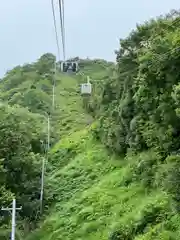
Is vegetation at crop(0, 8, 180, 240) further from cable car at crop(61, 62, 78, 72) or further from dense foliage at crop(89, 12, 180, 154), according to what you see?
cable car at crop(61, 62, 78, 72)

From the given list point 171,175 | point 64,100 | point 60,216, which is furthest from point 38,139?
point 64,100

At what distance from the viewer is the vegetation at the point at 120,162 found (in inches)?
730

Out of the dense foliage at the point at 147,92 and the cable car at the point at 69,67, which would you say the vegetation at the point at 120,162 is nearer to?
the dense foliage at the point at 147,92

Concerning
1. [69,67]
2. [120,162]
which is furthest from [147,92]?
[69,67]

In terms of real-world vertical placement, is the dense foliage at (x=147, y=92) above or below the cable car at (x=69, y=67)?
below

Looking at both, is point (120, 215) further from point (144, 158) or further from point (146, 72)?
point (146, 72)

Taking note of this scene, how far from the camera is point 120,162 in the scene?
27188 mm

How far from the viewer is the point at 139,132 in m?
24.5

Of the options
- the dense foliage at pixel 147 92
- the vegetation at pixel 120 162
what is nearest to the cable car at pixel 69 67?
the vegetation at pixel 120 162

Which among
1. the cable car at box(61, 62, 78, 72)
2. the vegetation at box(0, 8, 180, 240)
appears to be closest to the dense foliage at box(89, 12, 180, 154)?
the vegetation at box(0, 8, 180, 240)

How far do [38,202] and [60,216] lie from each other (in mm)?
1786

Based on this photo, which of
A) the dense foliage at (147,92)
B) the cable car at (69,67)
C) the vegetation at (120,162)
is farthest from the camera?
the cable car at (69,67)

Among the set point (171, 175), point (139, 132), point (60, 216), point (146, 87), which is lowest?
point (60, 216)

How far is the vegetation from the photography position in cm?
1855
